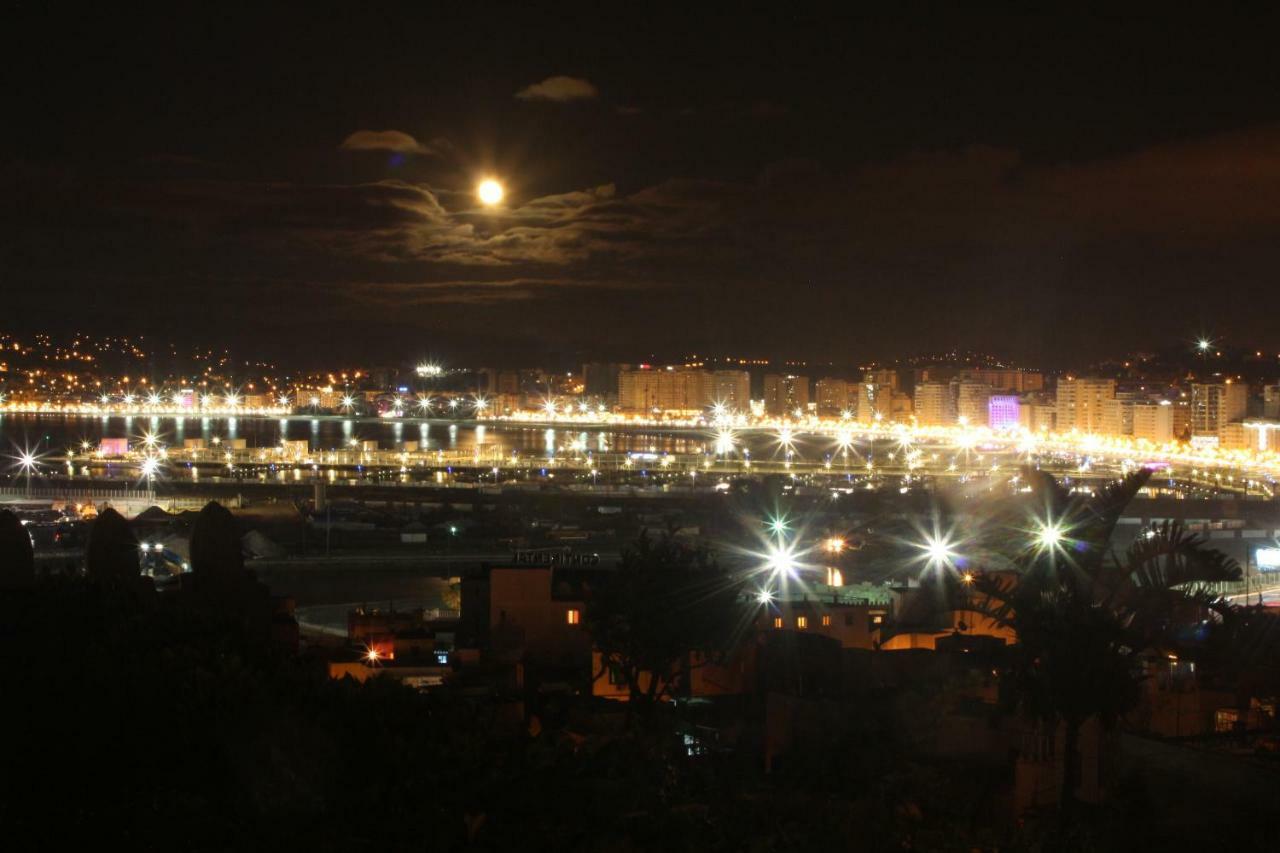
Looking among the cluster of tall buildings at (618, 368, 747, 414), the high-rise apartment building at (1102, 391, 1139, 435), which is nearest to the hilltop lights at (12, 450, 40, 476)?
the high-rise apartment building at (1102, 391, 1139, 435)

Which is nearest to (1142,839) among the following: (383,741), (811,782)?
(811,782)

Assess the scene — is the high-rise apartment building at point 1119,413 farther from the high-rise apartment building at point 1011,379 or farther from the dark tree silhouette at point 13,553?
the dark tree silhouette at point 13,553

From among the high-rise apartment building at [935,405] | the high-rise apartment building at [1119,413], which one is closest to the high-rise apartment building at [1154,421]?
the high-rise apartment building at [1119,413]

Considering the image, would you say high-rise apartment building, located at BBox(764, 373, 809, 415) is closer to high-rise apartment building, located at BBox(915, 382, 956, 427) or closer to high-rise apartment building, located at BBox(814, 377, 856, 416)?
high-rise apartment building, located at BBox(814, 377, 856, 416)

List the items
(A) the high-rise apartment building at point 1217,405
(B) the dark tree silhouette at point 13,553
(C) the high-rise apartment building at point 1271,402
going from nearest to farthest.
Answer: (B) the dark tree silhouette at point 13,553, (C) the high-rise apartment building at point 1271,402, (A) the high-rise apartment building at point 1217,405

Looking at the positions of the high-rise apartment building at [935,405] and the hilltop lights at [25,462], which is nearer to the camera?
the hilltop lights at [25,462]

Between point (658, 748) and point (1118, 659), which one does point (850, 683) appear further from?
point (1118, 659)

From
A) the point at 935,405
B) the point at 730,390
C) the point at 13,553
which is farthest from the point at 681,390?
the point at 13,553

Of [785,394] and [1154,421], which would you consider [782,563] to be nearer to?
[1154,421]
